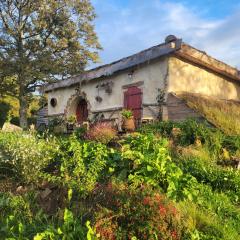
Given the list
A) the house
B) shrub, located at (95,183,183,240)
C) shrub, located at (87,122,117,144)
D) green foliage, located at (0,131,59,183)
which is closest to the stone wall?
the house

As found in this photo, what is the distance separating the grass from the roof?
5.24 ft

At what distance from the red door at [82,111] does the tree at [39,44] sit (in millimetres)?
7986

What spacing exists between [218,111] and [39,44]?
20.0m

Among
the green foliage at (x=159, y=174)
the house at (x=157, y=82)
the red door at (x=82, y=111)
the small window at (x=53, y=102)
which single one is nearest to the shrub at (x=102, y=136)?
the green foliage at (x=159, y=174)

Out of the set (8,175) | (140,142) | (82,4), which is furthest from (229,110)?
(82,4)

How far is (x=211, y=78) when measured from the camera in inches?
655

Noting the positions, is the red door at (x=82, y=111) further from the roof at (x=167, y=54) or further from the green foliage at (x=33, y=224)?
the green foliage at (x=33, y=224)

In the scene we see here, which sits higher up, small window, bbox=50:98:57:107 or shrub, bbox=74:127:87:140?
small window, bbox=50:98:57:107

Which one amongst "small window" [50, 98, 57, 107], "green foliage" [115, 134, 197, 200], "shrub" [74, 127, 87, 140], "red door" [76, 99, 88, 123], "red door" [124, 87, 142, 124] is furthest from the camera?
"small window" [50, 98, 57, 107]

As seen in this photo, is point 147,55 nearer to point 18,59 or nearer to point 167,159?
point 167,159

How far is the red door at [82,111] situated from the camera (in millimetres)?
20712

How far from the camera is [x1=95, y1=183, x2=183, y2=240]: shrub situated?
4.43 meters

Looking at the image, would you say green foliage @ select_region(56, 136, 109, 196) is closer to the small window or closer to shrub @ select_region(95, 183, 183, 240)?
shrub @ select_region(95, 183, 183, 240)

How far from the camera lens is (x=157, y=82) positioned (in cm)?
1522
